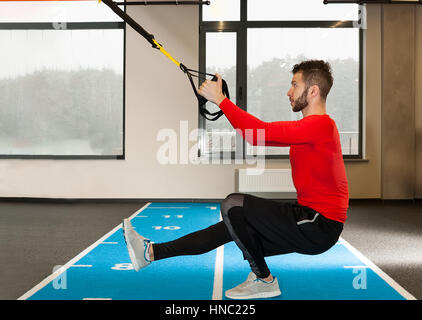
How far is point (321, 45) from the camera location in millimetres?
5938

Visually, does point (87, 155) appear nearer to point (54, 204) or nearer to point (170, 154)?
Answer: point (54, 204)

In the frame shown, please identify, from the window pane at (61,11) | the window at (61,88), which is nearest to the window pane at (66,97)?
the window at (61,88)

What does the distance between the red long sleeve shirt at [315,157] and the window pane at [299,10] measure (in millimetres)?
4446

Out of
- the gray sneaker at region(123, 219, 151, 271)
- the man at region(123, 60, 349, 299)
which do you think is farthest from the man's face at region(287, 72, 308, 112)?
the gray sneaker at region(123, 219, 151, 271)

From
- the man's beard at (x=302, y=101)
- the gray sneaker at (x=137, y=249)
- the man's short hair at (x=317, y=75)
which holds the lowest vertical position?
the gray sneaker at (x=137, y=249)

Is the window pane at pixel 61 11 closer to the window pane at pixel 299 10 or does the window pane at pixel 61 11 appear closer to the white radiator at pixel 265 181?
the window pane at pixel 299 10

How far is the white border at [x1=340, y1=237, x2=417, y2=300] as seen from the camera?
2159mm

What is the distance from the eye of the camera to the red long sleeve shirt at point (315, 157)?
177cm

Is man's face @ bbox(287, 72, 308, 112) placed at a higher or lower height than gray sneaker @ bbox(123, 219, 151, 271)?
higher

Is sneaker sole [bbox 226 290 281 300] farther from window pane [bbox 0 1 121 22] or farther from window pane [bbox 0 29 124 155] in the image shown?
window pane [bbox 0 1 121 22]

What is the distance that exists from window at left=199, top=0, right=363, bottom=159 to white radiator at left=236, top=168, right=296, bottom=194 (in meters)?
0.29

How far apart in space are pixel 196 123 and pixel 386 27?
2966 mm
